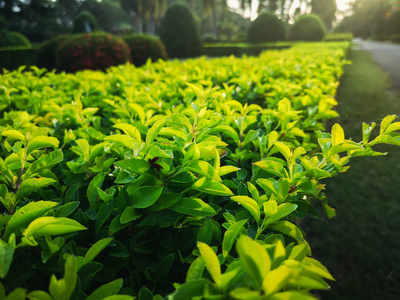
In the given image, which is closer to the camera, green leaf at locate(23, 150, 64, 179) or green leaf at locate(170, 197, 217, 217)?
green leaf at locate(170, 197, 217, 217)

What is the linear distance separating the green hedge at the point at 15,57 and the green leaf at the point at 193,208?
18340 mm

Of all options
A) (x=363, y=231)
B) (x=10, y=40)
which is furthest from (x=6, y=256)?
(x=10, y=40)

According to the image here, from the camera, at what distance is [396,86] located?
9.30 m

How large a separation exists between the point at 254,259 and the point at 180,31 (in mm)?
23334

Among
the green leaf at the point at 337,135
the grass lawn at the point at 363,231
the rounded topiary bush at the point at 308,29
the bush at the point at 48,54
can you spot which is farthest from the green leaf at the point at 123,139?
the rounded topiary bush at the point at 308,29

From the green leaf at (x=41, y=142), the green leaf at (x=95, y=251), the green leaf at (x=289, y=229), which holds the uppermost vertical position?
the green leaf at (x=41, y=142)

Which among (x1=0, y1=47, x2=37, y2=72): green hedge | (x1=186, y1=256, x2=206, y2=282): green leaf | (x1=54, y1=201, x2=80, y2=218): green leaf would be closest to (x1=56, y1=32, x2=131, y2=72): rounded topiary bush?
(x1=0, y1=47, x2=37, y2=72): green hedge

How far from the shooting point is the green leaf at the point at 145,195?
0.82 m

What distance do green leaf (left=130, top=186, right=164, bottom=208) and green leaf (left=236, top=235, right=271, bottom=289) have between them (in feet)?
1.03

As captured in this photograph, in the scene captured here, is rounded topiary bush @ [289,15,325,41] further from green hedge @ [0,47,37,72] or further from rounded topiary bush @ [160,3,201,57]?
green hedge @ [0,47,37,72]

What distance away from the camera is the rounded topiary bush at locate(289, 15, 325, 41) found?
26.5m

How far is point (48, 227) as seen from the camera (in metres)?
0.75

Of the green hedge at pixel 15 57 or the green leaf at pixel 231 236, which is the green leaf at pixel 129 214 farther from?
the green hedge at pixel 15 57

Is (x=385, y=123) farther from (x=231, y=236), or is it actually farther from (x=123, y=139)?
(x=123, y=139)
